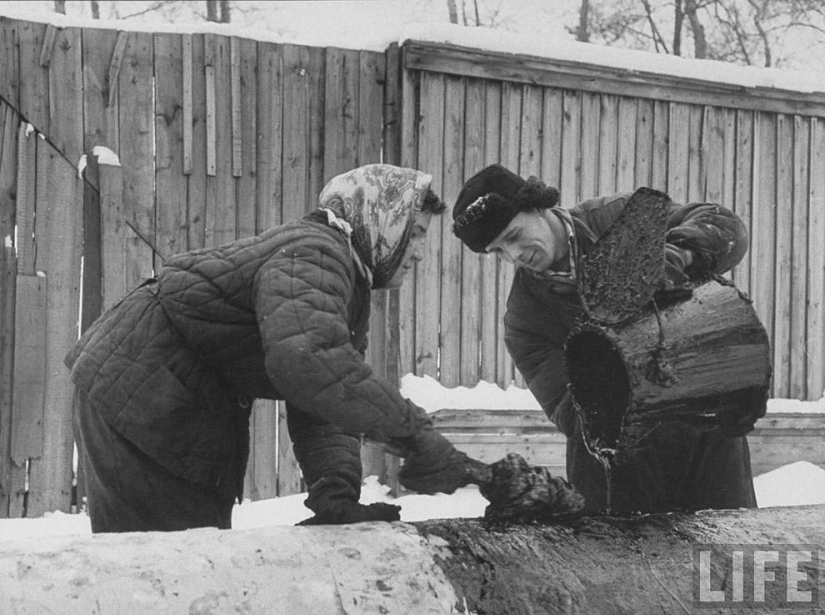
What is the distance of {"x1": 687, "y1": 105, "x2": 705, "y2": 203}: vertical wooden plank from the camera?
19.8 feet

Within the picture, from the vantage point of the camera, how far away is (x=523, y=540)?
2369 mm

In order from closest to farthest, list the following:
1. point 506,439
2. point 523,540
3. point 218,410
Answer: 1. point 523,540
2. point 218,410
3. point 506,439

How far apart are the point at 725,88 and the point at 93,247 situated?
12.6 feet

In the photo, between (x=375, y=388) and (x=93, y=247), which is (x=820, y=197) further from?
(x=375, y=388)

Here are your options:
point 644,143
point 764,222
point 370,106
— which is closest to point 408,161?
point 370,106

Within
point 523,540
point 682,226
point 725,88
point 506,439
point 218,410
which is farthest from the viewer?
point 725,88

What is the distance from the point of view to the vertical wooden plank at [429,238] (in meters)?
5.41

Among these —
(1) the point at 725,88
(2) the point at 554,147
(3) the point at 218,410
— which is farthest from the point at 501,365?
(3) the point at 218,410

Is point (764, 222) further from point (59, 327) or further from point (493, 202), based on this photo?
point (59, 327)

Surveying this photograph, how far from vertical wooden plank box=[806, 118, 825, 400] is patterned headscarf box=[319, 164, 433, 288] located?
4277 millimetres

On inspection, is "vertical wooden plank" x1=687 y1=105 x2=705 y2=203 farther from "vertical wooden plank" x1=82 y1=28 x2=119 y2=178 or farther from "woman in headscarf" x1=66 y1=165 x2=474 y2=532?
"woman in headscarf" x1=66 y1=165 x2=474 y2=532

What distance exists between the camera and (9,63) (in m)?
4.83

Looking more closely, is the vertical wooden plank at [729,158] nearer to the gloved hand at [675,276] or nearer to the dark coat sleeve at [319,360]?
the gloved hand at [675,276]

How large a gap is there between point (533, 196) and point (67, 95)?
9.00 feet
